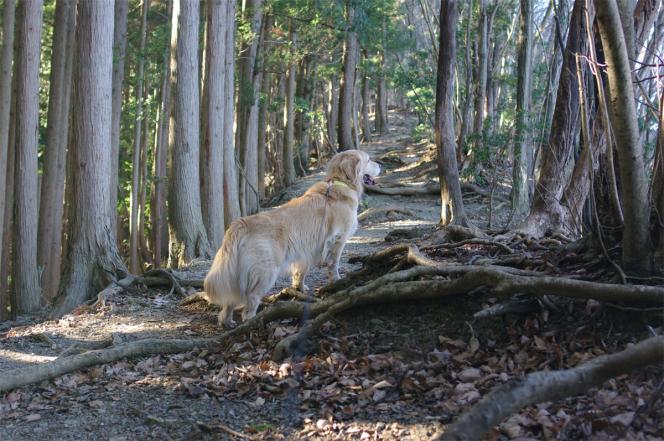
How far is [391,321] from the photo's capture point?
18.8 feet

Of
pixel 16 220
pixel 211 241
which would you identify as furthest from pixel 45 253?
pixel 211 241

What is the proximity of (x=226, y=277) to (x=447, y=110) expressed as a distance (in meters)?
6.05

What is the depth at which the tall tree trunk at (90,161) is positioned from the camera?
9.91 metres

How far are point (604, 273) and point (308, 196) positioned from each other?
375 centimetres

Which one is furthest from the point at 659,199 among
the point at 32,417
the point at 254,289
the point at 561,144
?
the point at 32,417

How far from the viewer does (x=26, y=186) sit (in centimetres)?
1436

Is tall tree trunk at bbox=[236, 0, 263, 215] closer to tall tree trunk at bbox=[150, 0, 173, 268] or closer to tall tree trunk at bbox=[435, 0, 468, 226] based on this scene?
tall tree trunk at bbox=[150, 0, 173, 268]

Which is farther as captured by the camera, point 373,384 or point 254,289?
point 254,289

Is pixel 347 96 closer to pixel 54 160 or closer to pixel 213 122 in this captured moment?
pixel 213 122

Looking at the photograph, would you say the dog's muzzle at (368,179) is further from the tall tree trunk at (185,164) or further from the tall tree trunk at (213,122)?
the tall tree trunk at (213,122)

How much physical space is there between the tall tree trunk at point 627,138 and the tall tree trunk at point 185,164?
9.76 meters

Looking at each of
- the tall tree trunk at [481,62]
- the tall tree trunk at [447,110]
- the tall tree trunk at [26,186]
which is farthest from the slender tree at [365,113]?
the tall tree trunk at [447,110]

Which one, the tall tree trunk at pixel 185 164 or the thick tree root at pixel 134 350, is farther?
the tall tree trunk at pixel 185 164

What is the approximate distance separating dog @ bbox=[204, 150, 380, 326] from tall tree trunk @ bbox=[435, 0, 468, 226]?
119 inches
